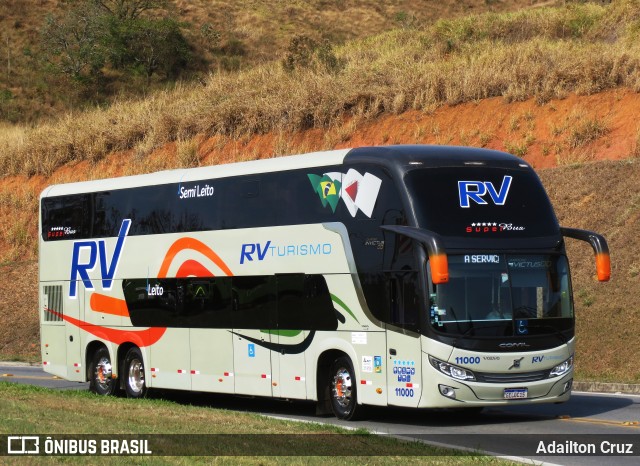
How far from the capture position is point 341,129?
1729 inches

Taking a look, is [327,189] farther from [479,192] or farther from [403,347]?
[403,347]

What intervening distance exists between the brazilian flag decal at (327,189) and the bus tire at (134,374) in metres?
6.10

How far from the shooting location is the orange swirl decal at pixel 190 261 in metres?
20.4

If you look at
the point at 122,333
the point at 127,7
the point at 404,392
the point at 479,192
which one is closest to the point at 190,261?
the point at 122,333

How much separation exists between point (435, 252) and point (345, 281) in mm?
2433

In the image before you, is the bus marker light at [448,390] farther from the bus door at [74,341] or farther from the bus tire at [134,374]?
the bus door at [74,341]

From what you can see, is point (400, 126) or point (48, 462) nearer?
point (48, 462)

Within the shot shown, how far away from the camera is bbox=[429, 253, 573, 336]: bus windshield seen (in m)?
16.5

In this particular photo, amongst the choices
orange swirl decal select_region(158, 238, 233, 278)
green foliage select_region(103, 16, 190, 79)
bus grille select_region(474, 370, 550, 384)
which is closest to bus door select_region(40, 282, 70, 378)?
orange swirl decal select_region(158, 238, 233, 278)

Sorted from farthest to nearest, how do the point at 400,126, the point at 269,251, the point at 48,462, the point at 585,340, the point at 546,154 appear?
the point at 400,126 < the point at 546,154 < the point at 585,340 < the point at 269,251 < the point at 48,462

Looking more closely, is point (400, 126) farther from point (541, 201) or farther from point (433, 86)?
point (541, 201)

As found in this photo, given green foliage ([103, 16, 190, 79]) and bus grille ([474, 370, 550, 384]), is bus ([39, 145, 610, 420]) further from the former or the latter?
green foliage ([103, 16, 190, 79])

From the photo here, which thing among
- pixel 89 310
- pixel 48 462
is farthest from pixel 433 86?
pixel 48 462

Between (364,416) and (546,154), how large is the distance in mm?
20758
